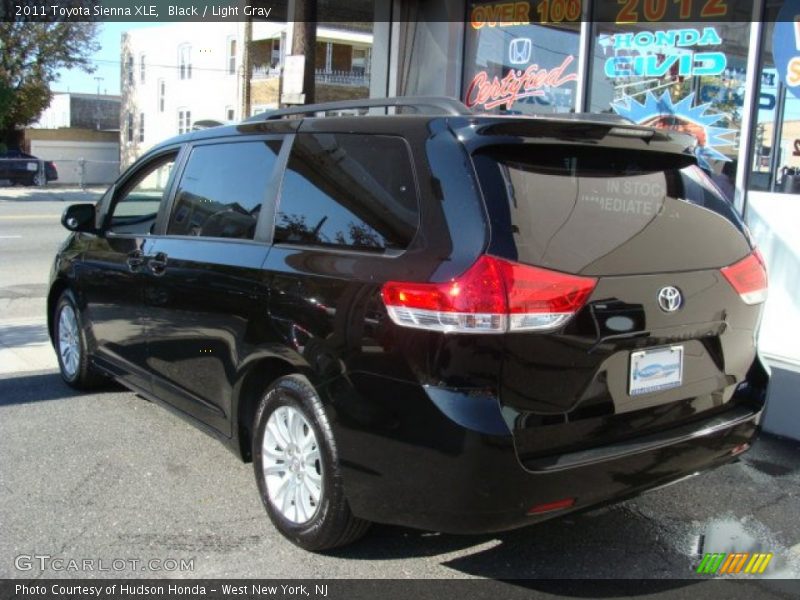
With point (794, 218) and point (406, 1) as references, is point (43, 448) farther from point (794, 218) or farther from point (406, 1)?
point (406, 1)

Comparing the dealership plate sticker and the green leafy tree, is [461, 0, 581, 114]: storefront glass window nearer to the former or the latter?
the dealership plate sticker

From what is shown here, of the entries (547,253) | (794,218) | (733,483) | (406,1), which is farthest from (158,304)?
(406,1)

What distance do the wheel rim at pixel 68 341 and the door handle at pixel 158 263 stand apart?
4.40 feet

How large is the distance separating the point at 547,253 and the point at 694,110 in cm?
479

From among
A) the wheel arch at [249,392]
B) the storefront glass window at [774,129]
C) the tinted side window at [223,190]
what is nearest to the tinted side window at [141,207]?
the tinted side window at [223,190]

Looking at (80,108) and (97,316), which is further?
(80,108)

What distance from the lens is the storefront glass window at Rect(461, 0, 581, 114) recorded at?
26.3 feet

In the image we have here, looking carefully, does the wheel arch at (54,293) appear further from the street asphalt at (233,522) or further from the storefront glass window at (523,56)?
the storefront glass window at (523,56)

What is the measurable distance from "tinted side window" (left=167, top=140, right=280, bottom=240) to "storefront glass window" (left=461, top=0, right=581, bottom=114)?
13.0 feet

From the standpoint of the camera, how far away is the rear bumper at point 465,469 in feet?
8.84

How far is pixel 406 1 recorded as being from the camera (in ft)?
31.8

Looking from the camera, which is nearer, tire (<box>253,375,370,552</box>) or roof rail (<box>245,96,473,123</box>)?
tire (<box>253,375,370,552</box>)

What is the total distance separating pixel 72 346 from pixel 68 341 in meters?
0.09

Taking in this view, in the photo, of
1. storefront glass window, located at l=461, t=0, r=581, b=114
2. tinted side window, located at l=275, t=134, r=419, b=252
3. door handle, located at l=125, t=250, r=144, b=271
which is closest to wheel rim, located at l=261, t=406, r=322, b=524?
tinted side window, located at l=275, t=134, r=419, b=252
